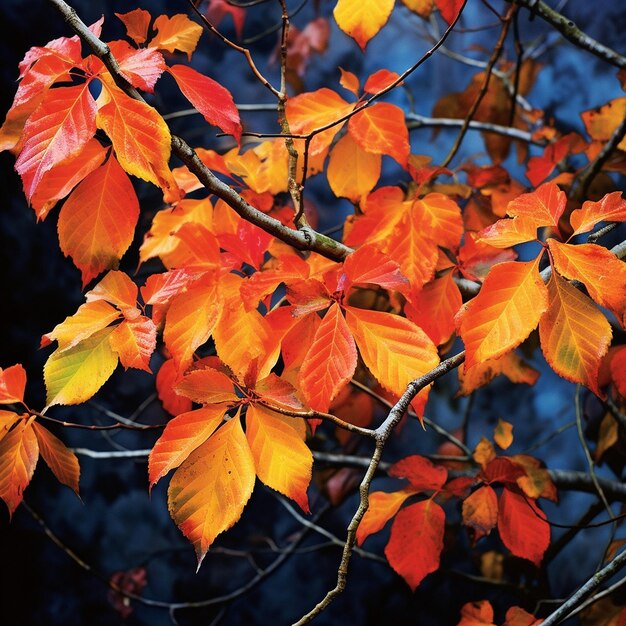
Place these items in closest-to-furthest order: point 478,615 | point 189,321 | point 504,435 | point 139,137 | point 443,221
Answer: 1. point 139,137
2. point 189,321
3. point 443,221
4. point 478,615
5. point 504,435

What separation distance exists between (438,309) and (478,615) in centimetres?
41

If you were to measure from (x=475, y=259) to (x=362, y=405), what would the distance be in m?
0.47

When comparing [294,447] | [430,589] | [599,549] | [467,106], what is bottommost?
[430,589]

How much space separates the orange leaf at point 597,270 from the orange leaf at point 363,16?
0.84 ft

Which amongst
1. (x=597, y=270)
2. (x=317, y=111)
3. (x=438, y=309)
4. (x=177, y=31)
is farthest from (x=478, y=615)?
(x=177, y=31)

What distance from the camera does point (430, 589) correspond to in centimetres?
123

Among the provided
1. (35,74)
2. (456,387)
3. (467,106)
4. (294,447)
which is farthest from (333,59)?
(294,447)

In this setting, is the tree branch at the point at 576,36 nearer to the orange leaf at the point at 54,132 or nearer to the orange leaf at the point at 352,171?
the orange leaf at the point at 352,171

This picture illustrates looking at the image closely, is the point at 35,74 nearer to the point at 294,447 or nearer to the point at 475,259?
the point at 294,447

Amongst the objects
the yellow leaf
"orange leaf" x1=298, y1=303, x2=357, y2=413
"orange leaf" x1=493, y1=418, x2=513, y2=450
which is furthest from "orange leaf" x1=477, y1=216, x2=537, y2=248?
"orange leaf" x1=493, y1=418, x2=513, y2=450

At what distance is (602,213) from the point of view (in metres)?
0.46

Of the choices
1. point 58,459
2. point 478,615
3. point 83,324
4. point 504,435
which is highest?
point 83,324

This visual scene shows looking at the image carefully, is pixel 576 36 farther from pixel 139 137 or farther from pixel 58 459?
pixel 58 459

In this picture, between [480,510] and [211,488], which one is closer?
[211,488]
